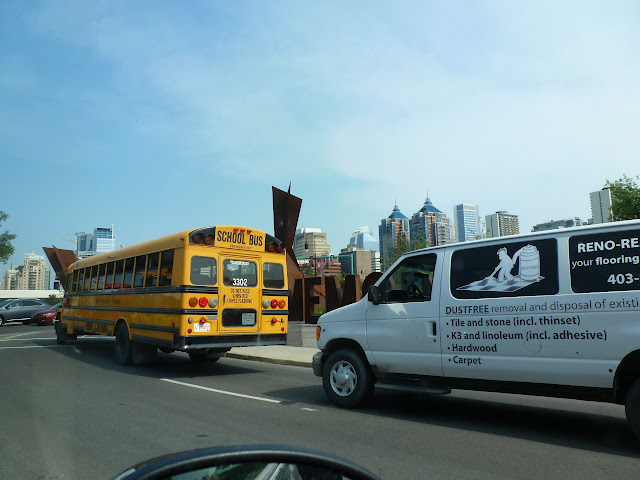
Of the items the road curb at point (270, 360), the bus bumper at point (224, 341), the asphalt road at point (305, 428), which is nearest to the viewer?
the asphalt road at point (305, 428)

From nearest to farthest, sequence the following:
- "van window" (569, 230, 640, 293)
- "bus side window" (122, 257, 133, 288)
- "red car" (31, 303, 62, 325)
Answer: "van window" (569, 230, 640, 293), "bus side window" (122, 257, 133, 288), "red car" (31, 303, 62, 325)

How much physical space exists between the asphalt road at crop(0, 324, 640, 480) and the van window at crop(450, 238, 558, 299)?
1571 mm

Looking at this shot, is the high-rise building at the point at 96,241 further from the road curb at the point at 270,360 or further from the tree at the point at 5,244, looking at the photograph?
the road curb at the point at 270,360

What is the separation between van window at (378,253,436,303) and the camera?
6.72 metres

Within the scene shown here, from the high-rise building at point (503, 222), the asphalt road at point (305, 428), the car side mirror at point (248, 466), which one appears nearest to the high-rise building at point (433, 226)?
the high-rise building at point (503, 222)

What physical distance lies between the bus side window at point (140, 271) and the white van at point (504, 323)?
569 centimetres

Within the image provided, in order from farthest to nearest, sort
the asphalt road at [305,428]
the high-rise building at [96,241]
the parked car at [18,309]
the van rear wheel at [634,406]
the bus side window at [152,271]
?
the high-rise building at [96,241], the parked car at [18,309], the bus side window at [152,271], the van rear wheel at [634,406], the asphalt road at [305,428]

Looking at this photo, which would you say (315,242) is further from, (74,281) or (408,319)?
(408,319)

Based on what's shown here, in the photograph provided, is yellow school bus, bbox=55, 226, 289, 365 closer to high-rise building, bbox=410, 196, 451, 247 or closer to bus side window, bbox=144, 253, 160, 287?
bus side window, bbox=144, 253, 160, 287

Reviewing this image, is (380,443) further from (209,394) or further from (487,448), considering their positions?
(209,394)

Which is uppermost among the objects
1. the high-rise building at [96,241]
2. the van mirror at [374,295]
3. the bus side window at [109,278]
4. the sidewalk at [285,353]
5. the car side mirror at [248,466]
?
the high-rise building at [96,241]

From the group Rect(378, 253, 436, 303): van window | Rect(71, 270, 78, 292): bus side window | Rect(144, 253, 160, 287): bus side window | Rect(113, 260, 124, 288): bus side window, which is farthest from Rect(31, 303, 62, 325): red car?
Rect(378, 253, 436, 303): van window

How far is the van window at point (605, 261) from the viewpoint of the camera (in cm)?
502

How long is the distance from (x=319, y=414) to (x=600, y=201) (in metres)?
97.7
